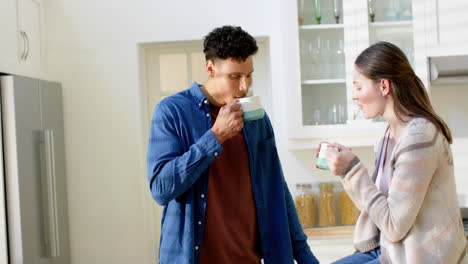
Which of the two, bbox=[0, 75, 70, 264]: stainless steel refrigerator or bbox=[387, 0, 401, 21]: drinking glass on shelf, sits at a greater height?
bbox=[387, 0, 401, 21]: drinking glass on shelf

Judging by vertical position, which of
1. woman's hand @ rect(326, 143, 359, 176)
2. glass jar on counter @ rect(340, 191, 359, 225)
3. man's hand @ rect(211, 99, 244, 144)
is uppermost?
man's hand @ rect(211, 99, 244, 144)

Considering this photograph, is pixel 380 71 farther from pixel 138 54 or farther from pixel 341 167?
pixel 138 54

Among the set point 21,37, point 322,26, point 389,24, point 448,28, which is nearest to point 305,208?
point 322,26

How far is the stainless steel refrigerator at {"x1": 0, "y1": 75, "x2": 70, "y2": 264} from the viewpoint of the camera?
301cm

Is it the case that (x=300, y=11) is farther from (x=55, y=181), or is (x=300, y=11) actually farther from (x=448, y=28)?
(x=55, y=181)

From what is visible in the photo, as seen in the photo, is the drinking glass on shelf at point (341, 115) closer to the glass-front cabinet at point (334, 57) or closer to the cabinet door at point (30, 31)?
the glass-front cabinet at point (334, 57)

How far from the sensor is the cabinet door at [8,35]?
10.1 feet

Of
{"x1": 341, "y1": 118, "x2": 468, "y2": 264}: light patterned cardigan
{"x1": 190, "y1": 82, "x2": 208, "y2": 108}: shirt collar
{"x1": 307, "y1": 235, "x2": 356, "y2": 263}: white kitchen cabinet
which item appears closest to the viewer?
{"x1": 341, "y1": 118, "x2": 468, "y2": 264}: light patterned cardigan

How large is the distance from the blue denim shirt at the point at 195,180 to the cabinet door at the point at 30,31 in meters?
1.99

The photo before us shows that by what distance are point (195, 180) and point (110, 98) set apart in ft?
7.67

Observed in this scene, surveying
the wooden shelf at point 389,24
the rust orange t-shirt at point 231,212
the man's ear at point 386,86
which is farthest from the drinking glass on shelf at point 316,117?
the man's ear at point 386,86

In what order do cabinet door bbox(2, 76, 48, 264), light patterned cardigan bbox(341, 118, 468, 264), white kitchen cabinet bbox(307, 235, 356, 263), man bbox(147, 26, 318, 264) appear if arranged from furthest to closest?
1. white kitchen cabinet bbox(307, 235, 356, 263)
2. cabinet door bbox(2, 76, 48, 264)
3. man bbox(147, 26, 318, 264)
4. light patterned cardigan bbox(341, 118, 468, 264)

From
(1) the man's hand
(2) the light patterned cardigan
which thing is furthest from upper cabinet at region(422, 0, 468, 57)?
(1) the man's hand

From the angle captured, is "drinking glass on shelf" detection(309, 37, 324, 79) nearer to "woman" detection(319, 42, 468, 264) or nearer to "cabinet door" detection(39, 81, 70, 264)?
"cabinet door" detection(39, 81, 70, 264)
